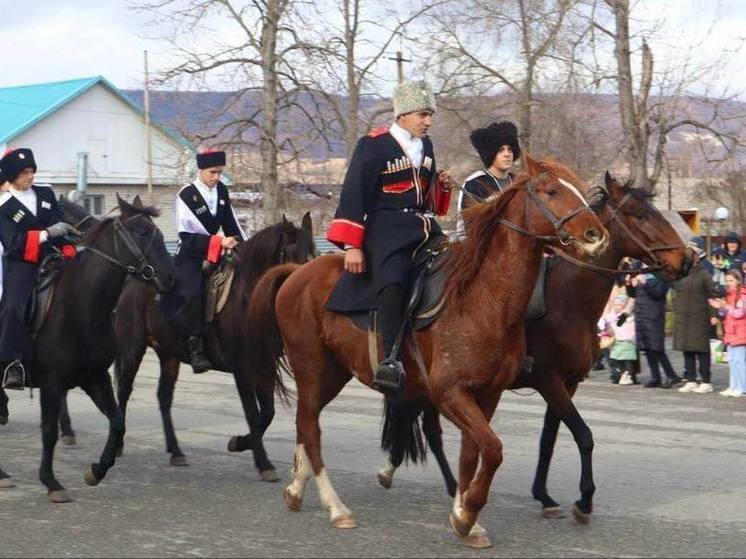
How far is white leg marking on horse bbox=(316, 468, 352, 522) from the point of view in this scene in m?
7.66

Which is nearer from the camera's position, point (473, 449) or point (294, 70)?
point (473, 449)

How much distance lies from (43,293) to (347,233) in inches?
110

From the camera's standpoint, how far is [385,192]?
7.75m

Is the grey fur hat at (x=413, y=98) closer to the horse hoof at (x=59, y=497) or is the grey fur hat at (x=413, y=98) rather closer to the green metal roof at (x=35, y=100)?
the horse hoof at (x=59, y=497)

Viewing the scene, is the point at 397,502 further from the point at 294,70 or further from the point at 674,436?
the point at 294,70

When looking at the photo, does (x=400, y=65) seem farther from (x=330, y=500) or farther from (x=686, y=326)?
(x=330, y=500)

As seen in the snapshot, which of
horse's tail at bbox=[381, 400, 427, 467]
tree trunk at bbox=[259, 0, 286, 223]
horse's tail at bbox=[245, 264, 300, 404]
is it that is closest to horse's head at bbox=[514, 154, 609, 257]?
horse's tail at bbox=[381, 400, 427, 467]

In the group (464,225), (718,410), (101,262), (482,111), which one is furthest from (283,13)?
(464,225)

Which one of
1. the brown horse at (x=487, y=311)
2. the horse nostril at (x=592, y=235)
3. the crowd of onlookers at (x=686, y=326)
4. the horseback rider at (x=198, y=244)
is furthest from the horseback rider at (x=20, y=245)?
the crowd of onlookers at (x=686, y=326)

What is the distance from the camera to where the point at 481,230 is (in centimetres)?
718

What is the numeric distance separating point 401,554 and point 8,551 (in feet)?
7.21

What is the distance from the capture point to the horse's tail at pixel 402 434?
28.1 feet

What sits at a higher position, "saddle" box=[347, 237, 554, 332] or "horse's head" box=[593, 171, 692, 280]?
"horse's head" box=[593, 171, 692, 280]

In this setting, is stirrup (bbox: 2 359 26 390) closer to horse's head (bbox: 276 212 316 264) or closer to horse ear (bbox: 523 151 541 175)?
horse's head (bbox: 276 212 316 264)
